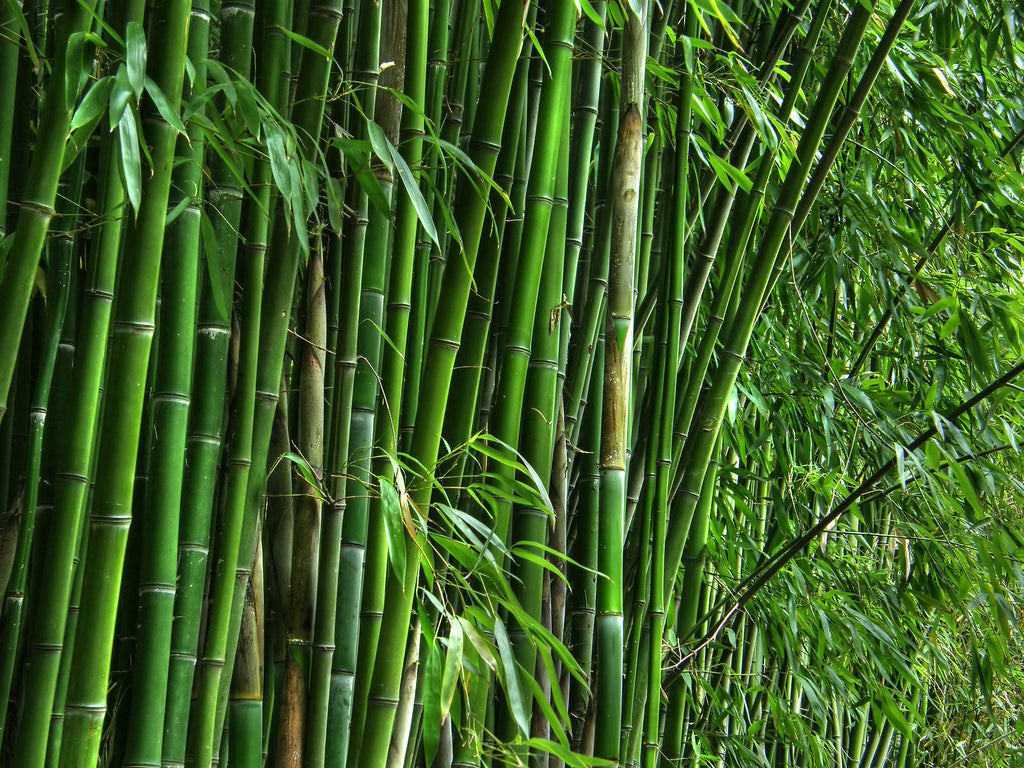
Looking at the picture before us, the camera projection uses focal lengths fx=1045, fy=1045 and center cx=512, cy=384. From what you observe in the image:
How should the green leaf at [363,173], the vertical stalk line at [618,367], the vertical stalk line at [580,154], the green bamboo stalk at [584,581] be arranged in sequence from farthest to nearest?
1. the vertical stalk line at [580,154]
2. the green bamboo stalk at [584,581]
3. the vertical stalk line at [618,367]
4. the green leaf at [363,173]

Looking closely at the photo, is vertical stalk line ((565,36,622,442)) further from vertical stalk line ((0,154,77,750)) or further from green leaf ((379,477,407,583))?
vertical stalk line ((0,154,77,750))

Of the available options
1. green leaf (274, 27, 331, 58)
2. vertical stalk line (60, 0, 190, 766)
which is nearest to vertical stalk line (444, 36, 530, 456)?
green leaf (274, 27, 331, 58)

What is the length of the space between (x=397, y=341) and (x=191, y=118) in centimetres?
30

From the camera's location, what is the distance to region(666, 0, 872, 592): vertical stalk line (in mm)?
1361

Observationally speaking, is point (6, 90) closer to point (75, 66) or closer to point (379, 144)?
point (75, 66)

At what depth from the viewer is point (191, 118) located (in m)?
0.90

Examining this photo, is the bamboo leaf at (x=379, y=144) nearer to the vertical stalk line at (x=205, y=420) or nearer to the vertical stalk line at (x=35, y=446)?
the vertical stalk line at (x=205, y=420)

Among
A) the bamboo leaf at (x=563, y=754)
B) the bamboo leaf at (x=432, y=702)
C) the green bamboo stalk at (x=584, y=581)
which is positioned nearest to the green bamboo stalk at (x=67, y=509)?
the bamboo leaf at (x=432, y=702)

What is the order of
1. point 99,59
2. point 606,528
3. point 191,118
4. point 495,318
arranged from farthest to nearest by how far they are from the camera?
point 495,318 → point 606,528 → point 99,59 → point 191,118

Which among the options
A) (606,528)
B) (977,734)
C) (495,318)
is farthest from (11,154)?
(977,734)

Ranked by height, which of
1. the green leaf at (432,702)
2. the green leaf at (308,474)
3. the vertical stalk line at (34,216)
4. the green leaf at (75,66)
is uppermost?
the green leaf at (75,66)

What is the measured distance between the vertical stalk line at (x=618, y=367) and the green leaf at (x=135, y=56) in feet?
1.66

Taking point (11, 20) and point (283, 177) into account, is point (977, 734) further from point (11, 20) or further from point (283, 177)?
point (11, 20)

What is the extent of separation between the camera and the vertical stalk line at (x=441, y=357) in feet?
3.04
